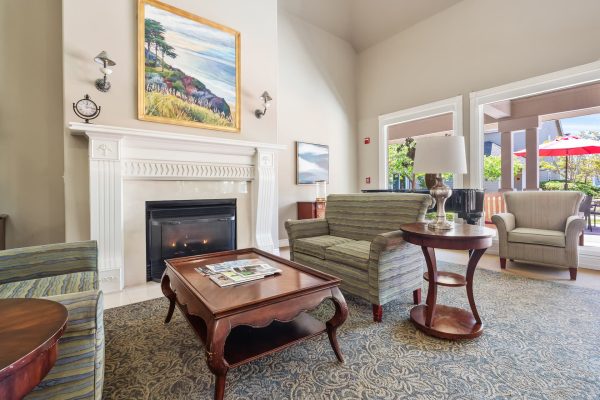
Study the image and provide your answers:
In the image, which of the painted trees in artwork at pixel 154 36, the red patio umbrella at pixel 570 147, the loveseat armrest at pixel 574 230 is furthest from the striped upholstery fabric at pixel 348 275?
the red patio umbrella at pixel 570 147

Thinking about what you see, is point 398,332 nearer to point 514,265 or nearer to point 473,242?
point 473,242

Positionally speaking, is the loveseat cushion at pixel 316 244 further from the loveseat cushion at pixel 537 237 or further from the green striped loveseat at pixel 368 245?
the loveseat cushion at pixel 537 237

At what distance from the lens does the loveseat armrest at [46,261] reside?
1.79 m

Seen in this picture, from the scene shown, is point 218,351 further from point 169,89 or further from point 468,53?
point 468,53

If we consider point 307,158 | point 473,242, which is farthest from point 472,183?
point 473,242

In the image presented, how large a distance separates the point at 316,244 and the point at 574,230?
286 cm

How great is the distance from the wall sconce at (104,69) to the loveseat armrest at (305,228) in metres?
2.25

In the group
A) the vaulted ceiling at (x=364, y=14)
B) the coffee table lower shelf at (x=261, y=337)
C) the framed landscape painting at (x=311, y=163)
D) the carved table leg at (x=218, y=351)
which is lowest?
the coffee table lower shelf at (x=261, y=337)

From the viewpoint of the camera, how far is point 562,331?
6.46ft

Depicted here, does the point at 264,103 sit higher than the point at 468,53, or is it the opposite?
the point at 468,53

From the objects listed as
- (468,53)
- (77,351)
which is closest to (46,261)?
(77,351)

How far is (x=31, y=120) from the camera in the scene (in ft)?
9.80

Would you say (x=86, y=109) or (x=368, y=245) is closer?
(x=368, y=245)

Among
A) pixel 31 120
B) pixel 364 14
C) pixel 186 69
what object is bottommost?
pixel 31 120
